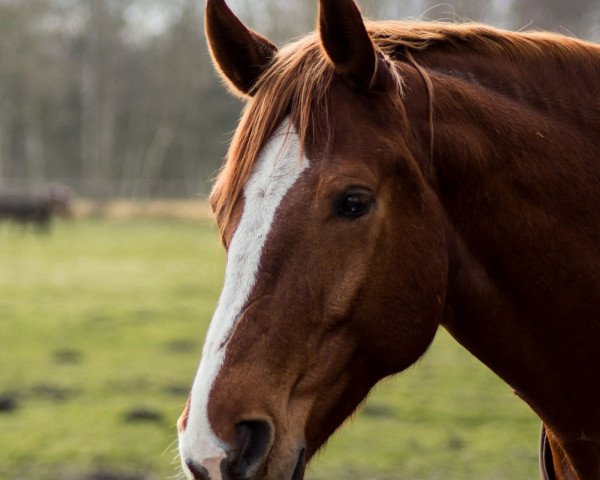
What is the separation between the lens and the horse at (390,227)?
190cm

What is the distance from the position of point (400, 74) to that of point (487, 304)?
607 mm

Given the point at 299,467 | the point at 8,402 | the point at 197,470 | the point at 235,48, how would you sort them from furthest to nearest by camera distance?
1. the point at 8,402
2. the point at 235,48
3. the point at 299,467
4. the point at 197,470

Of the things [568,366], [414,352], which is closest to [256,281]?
[414,352]

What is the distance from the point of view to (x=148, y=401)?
318 inches

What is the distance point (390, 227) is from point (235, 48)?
0.67 meters

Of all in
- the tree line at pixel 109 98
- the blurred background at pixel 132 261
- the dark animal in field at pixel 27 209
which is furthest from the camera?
the tree line at pixel 109 98

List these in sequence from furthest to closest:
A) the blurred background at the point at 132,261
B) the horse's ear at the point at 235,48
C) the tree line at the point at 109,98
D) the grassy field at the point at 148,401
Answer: the tree line at the point at 109,98 < the blurred background at the point at 132,261 < the grassy field at the point at 148,401 < the horse's ear at the point at 235,48

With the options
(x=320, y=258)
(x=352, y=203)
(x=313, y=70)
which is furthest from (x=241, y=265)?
(x=313, y=70)

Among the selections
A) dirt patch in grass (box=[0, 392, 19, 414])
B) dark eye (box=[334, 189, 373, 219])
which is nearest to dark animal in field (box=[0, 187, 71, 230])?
dirt patch in grass (box=[0, 392, 19, 414])

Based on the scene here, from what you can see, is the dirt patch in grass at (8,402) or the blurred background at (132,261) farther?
the dirt patch in grass at (8,402)

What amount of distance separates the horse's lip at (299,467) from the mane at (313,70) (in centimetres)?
55

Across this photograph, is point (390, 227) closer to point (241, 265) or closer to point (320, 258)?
point (320, 258)

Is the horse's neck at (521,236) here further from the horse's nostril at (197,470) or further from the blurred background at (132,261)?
the horse's nostril at (197,470)

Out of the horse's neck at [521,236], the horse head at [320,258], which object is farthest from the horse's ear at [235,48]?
the horse's neck at [521,236]
